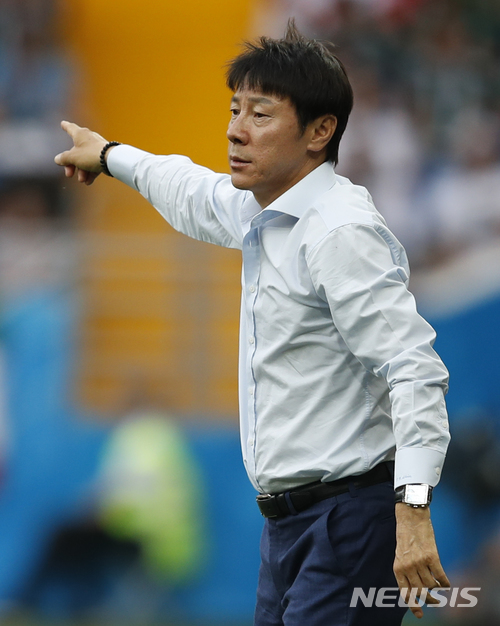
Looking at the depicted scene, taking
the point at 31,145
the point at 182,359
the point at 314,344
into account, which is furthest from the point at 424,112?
the point at 314,344

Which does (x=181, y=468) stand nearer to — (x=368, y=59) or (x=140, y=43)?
(x=368, y=59)

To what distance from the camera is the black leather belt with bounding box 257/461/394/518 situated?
99.5 inches

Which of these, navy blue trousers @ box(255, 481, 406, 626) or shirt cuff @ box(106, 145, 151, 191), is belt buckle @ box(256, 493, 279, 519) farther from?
shirt cuff @ box(106, 145, 151, 191)

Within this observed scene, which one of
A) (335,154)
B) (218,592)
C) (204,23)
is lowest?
(218,592)

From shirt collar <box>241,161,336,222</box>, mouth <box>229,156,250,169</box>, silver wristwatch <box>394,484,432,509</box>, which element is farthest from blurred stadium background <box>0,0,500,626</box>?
silver wristwatch <box>394,484,432,509</box>

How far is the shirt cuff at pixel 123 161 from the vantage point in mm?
3082

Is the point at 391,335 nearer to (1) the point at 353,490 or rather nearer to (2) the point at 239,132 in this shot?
(1) the point at 353,490

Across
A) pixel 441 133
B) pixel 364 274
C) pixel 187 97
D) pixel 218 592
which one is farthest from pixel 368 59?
pixel 364 274

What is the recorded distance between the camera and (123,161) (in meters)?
3.08

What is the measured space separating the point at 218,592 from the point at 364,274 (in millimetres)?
4090

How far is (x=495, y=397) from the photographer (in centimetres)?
578

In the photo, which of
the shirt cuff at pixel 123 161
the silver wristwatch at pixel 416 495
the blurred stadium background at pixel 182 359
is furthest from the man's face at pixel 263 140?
the blurred stadium background at pixel 182 359

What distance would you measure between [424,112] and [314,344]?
5647 mm

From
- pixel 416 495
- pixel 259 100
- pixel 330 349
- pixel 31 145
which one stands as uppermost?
pixel 31 145
